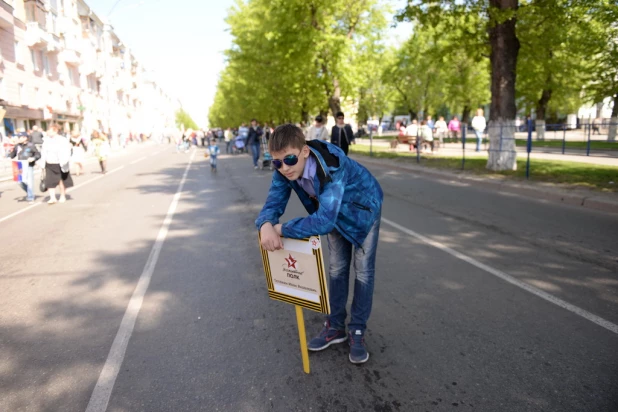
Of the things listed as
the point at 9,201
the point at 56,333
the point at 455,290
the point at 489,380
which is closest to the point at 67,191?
the point at 9,201

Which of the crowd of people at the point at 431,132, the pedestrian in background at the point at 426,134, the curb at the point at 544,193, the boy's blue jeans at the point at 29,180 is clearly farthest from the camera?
the pedestrian in background at the point at 426,134

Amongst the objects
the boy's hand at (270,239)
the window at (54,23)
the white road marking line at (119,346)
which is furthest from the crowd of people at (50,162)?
the window at (54,23)

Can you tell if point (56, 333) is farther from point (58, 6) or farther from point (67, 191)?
point (58, 6)

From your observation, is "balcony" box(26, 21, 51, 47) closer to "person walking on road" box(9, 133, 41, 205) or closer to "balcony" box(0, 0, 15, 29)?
"balcony" box(0, 0, 15, 29)

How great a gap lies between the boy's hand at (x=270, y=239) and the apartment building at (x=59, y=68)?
32111mm

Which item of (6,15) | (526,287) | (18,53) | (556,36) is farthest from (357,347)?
(18,53)

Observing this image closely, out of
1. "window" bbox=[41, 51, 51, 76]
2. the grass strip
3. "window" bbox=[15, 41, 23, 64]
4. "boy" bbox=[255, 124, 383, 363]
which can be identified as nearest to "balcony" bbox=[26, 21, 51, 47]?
"window" bbox=[15, 41, 23, 64]

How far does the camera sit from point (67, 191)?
43.5ft

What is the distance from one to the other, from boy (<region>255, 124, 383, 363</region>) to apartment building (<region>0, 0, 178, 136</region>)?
32.0m

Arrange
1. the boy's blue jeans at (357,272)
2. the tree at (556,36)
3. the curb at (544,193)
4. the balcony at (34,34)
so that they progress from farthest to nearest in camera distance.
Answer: the balcony at (34,34), the tree at (556,36), the curb at (544,193), the boy's blue jeans at (357,272)

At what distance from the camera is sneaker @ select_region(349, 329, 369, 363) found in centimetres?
304

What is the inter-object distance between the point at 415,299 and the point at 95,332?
2.84 metres

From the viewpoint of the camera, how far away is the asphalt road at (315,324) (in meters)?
2.73

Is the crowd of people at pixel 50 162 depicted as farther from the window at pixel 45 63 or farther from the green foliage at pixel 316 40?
the window at pixel 45 63
